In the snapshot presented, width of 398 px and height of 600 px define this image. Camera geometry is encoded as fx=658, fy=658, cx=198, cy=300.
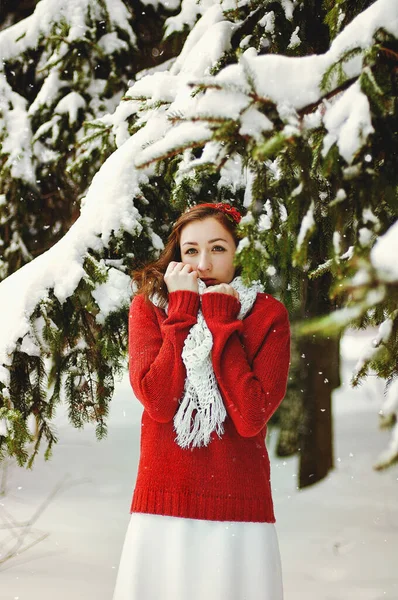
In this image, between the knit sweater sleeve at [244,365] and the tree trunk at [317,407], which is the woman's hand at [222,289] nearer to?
the knit sweater sleeve at [244,365]

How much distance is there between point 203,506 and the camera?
228 centimetres

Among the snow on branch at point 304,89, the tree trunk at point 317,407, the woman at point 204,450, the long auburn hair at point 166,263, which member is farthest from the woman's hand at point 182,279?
the tree trunk at point 317,407

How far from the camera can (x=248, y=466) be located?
2.37m

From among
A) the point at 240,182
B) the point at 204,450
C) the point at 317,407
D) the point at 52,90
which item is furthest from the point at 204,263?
the point at 317,407

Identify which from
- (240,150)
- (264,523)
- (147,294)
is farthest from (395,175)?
(264,523)

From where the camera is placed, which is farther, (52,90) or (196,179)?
(52,90)

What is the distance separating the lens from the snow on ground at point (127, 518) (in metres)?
4.48

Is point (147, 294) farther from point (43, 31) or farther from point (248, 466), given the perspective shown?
point (43, 31)

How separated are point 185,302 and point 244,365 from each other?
314 millimetres

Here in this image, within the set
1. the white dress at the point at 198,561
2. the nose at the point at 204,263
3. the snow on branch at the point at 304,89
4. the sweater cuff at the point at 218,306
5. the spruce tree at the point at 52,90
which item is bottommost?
the white dress at the point at 198,561

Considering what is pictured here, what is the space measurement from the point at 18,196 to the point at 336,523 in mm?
3723

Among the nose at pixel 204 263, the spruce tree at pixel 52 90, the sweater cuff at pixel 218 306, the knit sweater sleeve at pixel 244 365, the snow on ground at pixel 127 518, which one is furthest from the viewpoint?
the spruce tree at pixel 52 90

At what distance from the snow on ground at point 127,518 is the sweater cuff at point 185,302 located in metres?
1.71

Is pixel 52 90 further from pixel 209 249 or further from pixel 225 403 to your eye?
pixel 225 403
